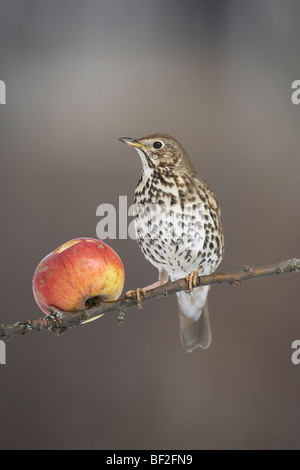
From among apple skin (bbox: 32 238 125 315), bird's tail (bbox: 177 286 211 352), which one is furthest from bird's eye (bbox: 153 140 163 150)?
bird's tail (bbox: 177 286 211 352)

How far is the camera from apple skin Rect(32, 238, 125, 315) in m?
0.41

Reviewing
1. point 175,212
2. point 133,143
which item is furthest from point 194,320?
point 133,143

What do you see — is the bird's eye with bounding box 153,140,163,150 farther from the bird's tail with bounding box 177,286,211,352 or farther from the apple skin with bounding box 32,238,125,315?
the bird's tail with bounding box 177,286,211,352

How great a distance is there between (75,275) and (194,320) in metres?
0.42

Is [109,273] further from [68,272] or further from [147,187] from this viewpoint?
[147,187]

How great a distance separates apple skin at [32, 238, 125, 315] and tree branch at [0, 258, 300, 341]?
10mm

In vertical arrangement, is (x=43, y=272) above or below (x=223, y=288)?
below

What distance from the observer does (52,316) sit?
40 cm

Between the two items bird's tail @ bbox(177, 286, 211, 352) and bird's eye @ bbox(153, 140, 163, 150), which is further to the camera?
bird's tail @ bbox(177, 286, 211, 352)

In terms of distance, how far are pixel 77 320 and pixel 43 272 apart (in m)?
0.05

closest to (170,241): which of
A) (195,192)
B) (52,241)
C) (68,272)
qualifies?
(195,192)

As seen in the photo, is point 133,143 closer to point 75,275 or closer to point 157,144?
point 157,144

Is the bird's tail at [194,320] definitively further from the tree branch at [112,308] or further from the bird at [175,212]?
the tree branch at [112,308]

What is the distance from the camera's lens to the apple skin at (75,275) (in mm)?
415
